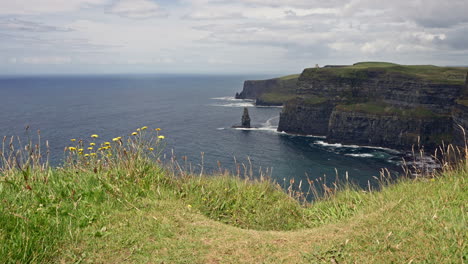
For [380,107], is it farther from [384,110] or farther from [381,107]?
[384,110]

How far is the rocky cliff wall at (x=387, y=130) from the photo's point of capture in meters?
78.6

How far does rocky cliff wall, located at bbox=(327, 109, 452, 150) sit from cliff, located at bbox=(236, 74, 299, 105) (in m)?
75.4

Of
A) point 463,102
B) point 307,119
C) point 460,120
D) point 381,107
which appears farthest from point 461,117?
point 307,119

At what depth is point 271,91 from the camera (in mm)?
182000

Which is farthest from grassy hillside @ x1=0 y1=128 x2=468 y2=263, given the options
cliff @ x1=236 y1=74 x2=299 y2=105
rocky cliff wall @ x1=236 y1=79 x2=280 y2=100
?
rocky cliff wall @ x1=236 y1=79 x2=280 y2=100

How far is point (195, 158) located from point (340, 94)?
6199 centimetres

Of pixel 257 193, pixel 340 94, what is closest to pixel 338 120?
pixel 340 94

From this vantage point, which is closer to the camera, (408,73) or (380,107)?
(380,107)

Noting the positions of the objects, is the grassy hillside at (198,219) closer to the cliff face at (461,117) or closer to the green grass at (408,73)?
the cliff face at (461,117)

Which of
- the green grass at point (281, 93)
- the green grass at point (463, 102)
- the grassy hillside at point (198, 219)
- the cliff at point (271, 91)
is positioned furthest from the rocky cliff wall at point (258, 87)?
the grassy hillside at point (198, 219)

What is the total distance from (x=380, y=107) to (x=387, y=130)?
34.8 ft

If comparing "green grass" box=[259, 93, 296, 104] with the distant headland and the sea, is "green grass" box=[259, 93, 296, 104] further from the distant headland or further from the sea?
the distant headland

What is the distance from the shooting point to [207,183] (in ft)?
33.4

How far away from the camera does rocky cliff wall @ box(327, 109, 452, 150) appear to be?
7862 cm
